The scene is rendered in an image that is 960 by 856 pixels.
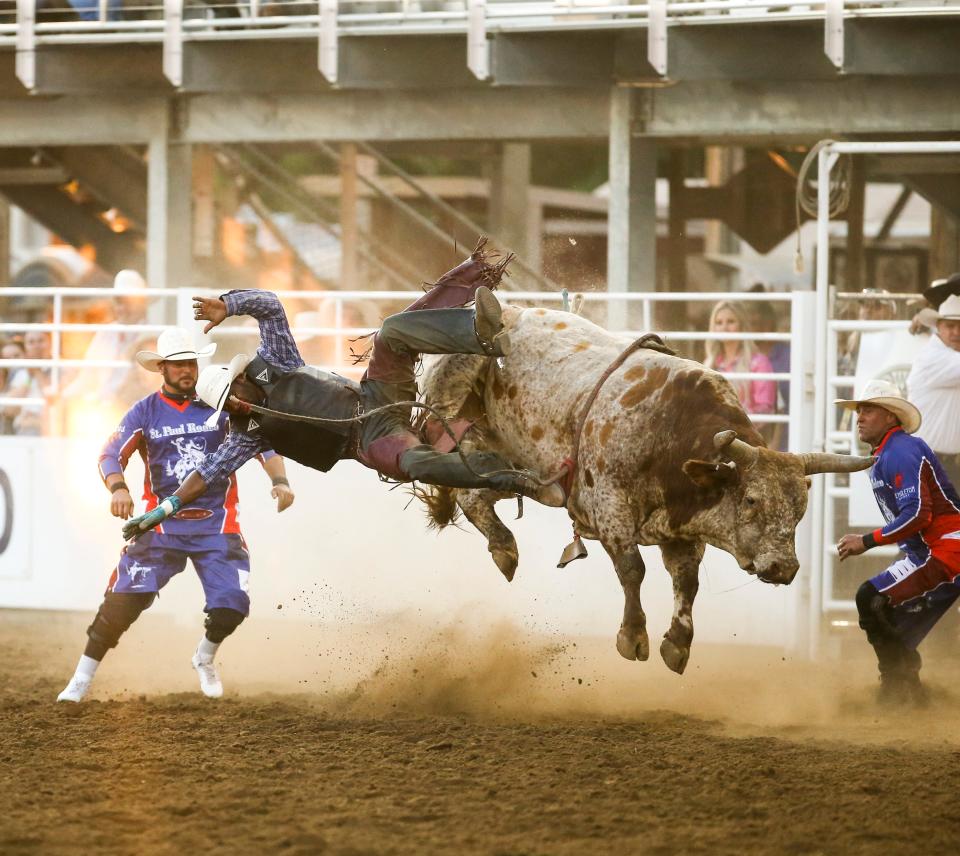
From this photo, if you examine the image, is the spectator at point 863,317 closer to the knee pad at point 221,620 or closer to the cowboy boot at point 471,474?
the cowboy boot at point 471,474

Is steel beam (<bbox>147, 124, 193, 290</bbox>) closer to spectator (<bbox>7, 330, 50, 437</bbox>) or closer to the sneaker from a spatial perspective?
spectator (<bbox>7, 330, 50, 437</bbox>)

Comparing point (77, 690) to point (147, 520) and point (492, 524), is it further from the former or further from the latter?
point (492, 524)

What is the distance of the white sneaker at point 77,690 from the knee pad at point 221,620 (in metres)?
0.63

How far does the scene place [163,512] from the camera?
6.33m

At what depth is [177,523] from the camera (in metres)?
7.36

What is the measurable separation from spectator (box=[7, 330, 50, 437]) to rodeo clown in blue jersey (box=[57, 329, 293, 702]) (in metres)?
2.83

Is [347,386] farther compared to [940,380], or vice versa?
[940,380]

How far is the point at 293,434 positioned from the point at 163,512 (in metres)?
0.65

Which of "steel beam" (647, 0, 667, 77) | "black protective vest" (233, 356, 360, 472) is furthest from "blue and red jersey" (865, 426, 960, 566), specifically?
"steel beam" (647, 0, 667, 77)

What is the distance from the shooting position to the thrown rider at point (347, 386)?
6.14 m

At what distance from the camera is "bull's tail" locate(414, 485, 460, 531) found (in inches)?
271

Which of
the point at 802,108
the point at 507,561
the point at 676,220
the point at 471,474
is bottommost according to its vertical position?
the point at 507,561

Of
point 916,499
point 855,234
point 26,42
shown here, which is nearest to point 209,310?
point 916,499

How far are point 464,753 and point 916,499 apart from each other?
8.22ft
